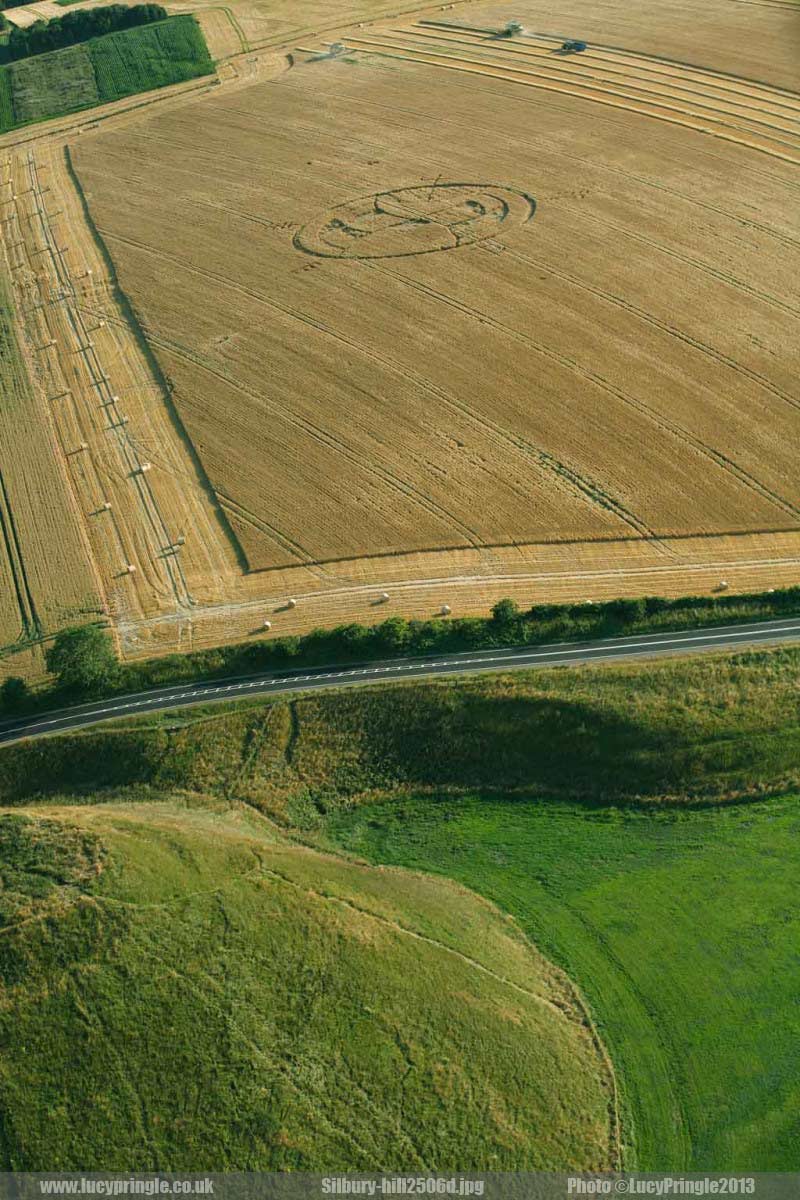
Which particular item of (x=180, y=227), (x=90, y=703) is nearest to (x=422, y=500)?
(x=90, y=703)

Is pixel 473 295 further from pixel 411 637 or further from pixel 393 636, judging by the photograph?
pixel 393 636

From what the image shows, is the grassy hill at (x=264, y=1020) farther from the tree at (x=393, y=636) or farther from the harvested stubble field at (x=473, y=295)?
the harvested stubble field at (x=473, y=295)

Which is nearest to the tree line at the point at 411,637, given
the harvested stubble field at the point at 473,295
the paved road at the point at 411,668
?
the paved road at the point at 411,668

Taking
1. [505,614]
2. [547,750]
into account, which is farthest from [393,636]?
[547,750]

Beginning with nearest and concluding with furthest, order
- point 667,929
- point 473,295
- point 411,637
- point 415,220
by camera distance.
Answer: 1. point 667,929
2. point 411,637
3. point 473,295
4. point 415,220

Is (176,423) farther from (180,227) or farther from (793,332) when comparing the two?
(793,332)

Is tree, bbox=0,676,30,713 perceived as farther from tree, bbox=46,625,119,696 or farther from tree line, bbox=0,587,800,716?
tree, bbox=46,625,119,696
